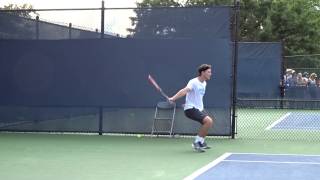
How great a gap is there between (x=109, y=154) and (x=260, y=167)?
9.33ft

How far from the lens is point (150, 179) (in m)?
8.18

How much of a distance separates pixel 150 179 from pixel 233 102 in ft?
17.4

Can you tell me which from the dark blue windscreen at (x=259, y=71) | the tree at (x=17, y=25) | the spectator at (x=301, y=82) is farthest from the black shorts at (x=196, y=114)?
the spectator at (x=301, y=82)

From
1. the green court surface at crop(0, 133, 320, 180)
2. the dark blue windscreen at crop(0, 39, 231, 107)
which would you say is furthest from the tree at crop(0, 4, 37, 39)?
the green court surface at crop(0, 133, 320, 180)

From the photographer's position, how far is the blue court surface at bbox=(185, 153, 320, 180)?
825 cm

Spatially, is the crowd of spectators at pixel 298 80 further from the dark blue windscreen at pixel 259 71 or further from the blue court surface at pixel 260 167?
the blue court surface at pixel 260 167

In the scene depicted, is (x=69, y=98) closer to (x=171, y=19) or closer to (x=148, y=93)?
(x=148, y=93)

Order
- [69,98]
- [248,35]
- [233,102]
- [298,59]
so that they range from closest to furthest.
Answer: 1. [233,102]
2. [69,98]
3. [298,59]
4. [248,35]

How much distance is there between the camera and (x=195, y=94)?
11.2m

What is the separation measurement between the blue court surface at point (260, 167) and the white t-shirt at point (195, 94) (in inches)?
46.1

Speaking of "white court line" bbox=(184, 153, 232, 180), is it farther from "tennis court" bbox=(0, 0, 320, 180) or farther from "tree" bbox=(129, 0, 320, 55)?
"tree" bbox=(129, 0, 320, 55)

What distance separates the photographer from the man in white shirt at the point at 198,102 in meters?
11.1

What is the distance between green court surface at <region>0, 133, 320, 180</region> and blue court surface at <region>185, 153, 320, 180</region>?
0.29 metres

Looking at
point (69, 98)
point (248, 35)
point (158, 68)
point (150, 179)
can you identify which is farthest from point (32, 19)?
point (248, 35)
